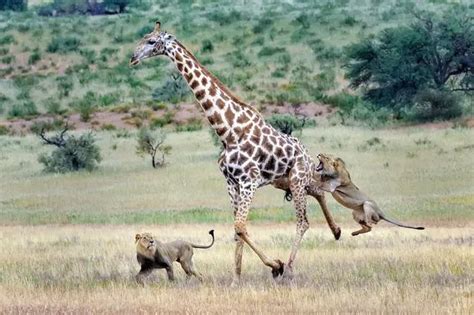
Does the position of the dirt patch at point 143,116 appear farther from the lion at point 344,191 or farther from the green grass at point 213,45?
the lion at point 344,191

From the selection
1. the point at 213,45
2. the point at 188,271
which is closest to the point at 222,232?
the point at 188,271

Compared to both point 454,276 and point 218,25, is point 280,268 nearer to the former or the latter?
point 454,276

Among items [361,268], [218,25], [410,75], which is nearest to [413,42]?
[410,75]

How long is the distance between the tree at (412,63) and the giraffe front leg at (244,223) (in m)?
37.1

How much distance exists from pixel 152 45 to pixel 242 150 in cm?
172

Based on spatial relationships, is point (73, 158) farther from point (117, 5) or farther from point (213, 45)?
point (117, 5)

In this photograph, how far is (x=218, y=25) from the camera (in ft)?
254

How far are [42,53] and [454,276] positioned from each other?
193 feet

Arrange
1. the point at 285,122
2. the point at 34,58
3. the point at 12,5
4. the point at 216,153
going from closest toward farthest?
the point at 216,153
the point at 285,122
the point at 34,58
the point at 12,5

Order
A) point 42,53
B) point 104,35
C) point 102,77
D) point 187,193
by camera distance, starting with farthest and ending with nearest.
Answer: point 104,35, point 42,53, point 102,77, point 187,193

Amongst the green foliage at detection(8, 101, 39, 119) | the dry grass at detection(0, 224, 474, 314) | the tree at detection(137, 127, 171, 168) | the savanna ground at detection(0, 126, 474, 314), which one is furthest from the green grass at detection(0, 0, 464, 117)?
the dry grass at detection(0, 224, 474, 314)

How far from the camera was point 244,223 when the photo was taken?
14766mm

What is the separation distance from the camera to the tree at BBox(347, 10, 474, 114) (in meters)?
52.5

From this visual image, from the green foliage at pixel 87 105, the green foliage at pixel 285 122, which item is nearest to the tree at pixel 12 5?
the green foliage at pixel 87 105
